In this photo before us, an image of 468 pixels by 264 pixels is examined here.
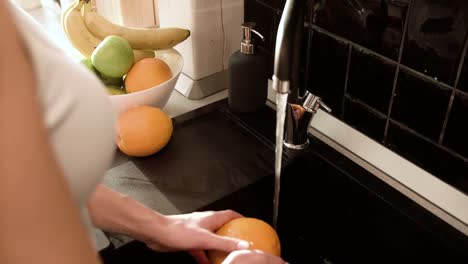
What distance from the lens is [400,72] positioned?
0.77 meters

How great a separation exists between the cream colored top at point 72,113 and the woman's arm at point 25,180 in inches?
5.0

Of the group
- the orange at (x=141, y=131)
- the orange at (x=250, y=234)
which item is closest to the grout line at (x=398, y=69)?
the orange at (x=250, y=234)

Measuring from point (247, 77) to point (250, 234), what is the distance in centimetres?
34

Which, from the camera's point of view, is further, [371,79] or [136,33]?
[136,33]

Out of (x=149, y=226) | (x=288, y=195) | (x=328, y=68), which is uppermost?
(x=328, y=68)

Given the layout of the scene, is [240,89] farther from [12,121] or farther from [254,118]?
[12,121]

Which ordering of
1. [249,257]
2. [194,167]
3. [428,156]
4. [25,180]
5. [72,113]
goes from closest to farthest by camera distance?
[25,180]
[72,113]
[249,257]
[428,156]
[194,167]

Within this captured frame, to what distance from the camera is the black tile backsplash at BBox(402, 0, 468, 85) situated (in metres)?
0.66

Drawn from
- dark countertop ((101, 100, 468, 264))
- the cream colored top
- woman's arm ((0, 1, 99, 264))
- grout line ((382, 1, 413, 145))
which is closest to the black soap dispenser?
dark countertop ((101, 100, 468, 264))

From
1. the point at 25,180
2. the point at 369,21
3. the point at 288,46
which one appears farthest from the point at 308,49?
the point at 25,180

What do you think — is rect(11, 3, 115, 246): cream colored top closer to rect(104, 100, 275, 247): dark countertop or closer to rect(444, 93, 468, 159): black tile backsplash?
rect(104, 100, 275, 247): dark countertop

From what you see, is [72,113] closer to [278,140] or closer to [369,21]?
[278,140]

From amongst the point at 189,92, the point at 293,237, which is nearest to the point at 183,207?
the point at 293,237

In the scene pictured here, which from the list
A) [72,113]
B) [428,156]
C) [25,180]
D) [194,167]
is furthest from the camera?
[194,167]
